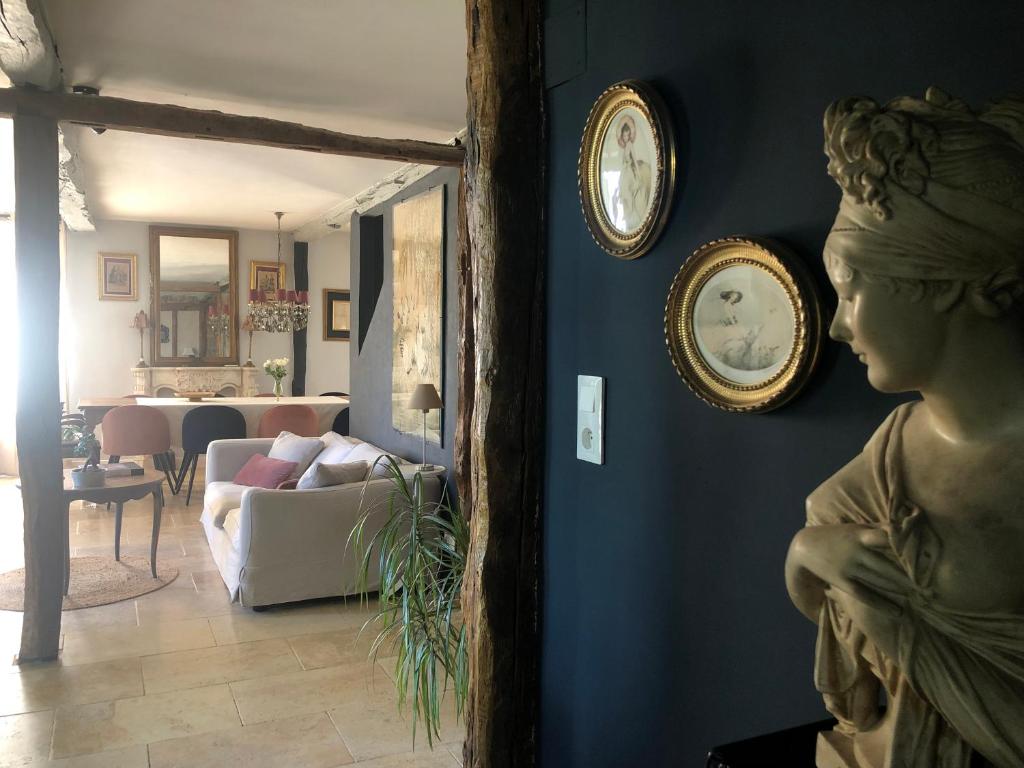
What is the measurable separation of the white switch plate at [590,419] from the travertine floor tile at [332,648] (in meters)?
2.13

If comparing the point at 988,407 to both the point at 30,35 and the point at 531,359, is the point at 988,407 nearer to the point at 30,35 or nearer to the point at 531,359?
the point at 531,359

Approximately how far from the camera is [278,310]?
8.32m

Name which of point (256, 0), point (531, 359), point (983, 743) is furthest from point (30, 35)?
point (983, 743)

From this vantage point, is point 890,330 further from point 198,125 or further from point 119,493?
point 119,493

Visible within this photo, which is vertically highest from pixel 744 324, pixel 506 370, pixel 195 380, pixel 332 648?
pixel 744 324

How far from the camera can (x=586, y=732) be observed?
82.7 inches

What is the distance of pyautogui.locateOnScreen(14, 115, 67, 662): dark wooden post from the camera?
11.8 feet

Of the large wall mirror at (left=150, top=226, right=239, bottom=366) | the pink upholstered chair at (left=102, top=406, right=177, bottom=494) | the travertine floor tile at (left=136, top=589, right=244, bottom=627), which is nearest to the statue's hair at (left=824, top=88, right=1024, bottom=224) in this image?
the travertine floor tile at (left=136, top=589, right=244, bottom=627)

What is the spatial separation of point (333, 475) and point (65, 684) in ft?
5.34

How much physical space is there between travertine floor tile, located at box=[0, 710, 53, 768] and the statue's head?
3149 mm

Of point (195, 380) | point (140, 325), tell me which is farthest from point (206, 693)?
point (140, 325)

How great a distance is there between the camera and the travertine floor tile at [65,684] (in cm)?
330

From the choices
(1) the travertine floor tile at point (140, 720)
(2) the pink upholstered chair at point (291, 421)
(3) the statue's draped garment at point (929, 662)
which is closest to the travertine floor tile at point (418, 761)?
(1) the travertine floor tile at point (140, 720)

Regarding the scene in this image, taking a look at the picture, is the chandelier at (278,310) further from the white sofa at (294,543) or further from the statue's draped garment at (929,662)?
the statue's draped garment at (929,662)
